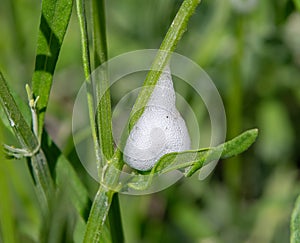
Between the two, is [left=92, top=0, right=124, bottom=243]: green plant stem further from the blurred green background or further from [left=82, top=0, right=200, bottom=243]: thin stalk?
the blurred green background

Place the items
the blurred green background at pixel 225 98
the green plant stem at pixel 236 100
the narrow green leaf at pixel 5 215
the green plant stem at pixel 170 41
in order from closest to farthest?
the green plant stem at pixel 170 41 → the narrow green leaf at pixel 5 215 → the green plant stem at pixel 236 100 → the blurred green background at pixel 225 98

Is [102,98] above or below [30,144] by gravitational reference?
above

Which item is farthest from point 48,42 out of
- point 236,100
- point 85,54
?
point 236,100

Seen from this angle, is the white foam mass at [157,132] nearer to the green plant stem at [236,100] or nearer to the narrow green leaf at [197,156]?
the narrow green leaf at [197,156]

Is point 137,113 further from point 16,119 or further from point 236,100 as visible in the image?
point 236,100

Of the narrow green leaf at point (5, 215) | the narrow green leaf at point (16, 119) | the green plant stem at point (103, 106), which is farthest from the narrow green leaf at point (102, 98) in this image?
the narrow green leaf at point (5, 215)
